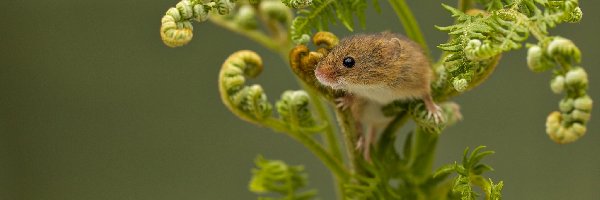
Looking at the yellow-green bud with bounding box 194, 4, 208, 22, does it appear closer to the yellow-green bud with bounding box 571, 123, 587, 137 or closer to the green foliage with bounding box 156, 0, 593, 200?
the green foliage with bounding box 156, 0, 593, 200

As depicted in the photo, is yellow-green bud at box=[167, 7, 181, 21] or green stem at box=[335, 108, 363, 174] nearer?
yellow-green bud at box=[167, 7, 181, 21]

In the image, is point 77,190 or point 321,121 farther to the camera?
point 77,190

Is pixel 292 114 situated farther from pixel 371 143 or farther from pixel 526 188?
pixel 526 188

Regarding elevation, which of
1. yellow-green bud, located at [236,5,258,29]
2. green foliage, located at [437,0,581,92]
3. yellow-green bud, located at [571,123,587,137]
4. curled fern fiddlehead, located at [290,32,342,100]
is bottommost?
yellow-green bud, located at [571,123,587,137]

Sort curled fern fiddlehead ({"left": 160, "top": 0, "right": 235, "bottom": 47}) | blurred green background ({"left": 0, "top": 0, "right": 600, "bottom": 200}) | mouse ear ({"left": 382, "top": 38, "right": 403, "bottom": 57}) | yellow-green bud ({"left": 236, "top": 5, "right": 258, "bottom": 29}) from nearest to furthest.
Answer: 1. curled fern fiddlehead ({"left": 160, "top": 0, "right": 235, "bottom": 47})
2. mouse ear ({"left": 382, "top": 38, "right": 403, "bottom": 57})
3. yellow-green bud ({"left": 236, "top": 5, "right": 258, "bottom": 29})
4. blurred green background ({"left": 0, "top": 0, "right": 600, "bottom": 200})

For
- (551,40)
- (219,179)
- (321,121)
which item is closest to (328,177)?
(219,179)

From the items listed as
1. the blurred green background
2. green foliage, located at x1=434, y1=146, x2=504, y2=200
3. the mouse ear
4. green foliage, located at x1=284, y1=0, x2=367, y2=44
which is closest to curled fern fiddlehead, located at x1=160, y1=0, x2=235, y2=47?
green foliage, located at x1=284, y1=0, x2=367, y2=44

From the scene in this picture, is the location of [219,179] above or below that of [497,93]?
below

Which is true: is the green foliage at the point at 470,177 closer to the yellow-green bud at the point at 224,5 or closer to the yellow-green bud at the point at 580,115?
the yellow-green bud at the point at 580,115

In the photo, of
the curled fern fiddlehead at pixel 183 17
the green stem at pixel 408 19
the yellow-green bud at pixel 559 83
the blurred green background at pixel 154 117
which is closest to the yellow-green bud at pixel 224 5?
the curled fern fiddlehead at pixel 183 17
